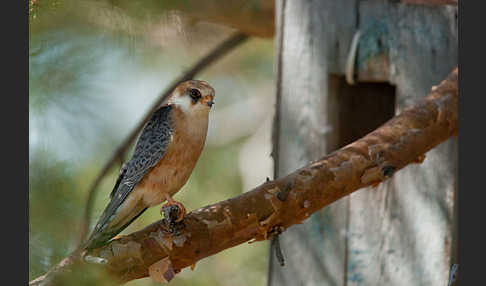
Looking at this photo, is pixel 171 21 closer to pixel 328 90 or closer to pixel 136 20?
pixel 136 20

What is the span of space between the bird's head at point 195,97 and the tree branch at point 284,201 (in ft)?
0.95

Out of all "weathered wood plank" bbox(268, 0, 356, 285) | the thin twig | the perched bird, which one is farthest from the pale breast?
"weathered wood plank" bbox(268, 0, 356, 285)

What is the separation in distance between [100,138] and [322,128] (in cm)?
158

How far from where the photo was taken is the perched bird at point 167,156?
2.15 metres

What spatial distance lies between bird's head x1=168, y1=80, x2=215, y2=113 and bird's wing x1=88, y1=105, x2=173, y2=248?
6 centimetres

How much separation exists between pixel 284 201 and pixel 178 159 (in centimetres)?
34

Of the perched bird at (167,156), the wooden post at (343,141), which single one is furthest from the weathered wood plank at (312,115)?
the perched bird at (167,156)

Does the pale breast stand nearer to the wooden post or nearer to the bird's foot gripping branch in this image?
the bird's foot gripping branch

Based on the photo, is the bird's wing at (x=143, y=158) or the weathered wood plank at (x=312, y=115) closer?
the bird's wing at (x=143, y=158)

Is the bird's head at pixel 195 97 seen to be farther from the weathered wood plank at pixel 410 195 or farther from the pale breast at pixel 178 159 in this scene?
the weathered wood plank at pixel 410 195

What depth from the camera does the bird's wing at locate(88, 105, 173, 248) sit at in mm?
2143

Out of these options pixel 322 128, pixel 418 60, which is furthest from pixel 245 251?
pixel 418 60

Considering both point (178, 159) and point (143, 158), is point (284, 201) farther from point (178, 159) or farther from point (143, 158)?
point (143, 158)

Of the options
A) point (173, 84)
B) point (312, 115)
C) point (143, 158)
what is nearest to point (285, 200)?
point (143, 158)
